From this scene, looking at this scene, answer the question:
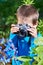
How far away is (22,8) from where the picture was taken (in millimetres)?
2732

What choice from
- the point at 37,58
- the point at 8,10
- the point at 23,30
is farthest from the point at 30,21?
the point at 8,10

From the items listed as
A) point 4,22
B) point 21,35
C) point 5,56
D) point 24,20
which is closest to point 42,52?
point 5,56

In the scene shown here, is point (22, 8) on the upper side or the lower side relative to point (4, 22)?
upper

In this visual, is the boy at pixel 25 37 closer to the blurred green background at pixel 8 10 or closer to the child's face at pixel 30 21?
the child's face at pixel 30 21

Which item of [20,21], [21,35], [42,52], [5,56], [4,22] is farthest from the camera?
[4,22]

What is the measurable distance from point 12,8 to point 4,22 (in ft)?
1.22

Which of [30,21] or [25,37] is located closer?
[25,37]

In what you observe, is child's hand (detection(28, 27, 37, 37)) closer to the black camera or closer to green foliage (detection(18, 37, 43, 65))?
the black camera

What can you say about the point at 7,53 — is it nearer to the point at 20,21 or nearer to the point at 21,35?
the point at 21,35

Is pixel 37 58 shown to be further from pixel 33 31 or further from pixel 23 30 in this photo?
pixel 23 30

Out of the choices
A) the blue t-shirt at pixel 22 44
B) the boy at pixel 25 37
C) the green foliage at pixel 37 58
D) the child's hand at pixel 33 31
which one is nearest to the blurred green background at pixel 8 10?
the boy at pixel 25 37

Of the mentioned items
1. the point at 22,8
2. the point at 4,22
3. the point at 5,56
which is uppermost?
the point at 22,8

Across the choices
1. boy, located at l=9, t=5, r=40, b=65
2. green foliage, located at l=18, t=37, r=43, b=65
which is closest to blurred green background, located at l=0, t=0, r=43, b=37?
boy, located at l=9, t=5, r=40, b=65

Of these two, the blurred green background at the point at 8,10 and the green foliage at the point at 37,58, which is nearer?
the green foliage at the point at 37,58
